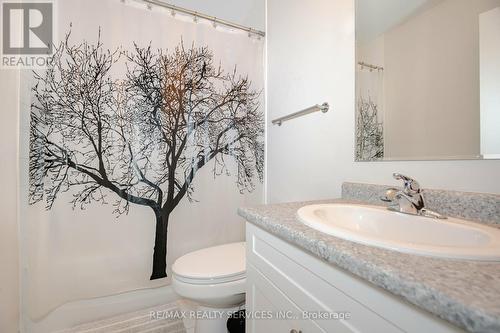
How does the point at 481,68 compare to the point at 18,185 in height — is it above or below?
above

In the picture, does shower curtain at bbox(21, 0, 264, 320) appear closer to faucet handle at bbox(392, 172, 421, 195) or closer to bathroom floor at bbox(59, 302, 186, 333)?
bathroom floor at bbox(59, 302, 186, 333)

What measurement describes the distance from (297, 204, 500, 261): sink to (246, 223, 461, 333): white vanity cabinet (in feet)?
0.28

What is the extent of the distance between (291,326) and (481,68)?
33.9 inches

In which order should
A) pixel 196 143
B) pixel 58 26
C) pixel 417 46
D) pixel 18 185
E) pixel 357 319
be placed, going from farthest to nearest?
pixel 196 143 → pixel 58 26 → pixel 18 185 → pixel 417 46 → pixel 357 319

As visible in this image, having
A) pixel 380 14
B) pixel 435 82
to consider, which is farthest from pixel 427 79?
pixel 380 14

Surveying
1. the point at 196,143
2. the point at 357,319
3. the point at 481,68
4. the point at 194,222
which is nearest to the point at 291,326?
the point at 357,319

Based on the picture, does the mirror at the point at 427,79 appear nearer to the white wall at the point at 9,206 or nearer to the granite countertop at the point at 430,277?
the granite countertop at the point at 430,277

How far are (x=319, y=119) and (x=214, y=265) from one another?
0.91 m

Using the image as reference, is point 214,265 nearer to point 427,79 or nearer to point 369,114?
point 369,114

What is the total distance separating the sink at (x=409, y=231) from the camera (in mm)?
365

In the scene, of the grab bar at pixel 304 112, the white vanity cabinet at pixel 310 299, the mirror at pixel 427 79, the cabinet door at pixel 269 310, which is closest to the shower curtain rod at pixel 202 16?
the grab bar at pixel 304 112

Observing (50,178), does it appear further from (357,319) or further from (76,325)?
(357,319)

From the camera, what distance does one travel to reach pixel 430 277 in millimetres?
288

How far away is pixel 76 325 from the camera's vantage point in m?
1.22
